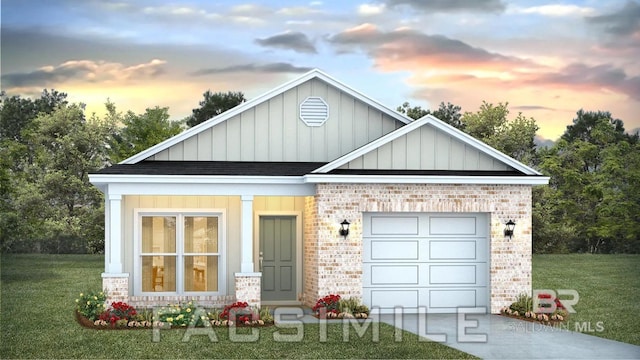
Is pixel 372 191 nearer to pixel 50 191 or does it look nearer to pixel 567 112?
pixel 50 191

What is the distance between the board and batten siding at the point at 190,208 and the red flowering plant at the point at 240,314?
101 inches

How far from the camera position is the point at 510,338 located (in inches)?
650

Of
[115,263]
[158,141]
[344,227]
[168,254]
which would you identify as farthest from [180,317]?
[158,141]

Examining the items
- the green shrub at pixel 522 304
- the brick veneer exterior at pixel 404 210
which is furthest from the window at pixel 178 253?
the green shrub at pixel 522 304

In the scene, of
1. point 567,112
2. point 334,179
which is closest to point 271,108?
point 334,179

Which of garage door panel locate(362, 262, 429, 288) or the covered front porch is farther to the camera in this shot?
garage door panel locate(362, 262, 429, 288)

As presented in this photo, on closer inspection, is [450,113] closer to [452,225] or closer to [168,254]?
[452,225]

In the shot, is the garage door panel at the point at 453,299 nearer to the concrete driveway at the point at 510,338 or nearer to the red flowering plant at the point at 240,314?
the concrete driveway at the point at 510,338

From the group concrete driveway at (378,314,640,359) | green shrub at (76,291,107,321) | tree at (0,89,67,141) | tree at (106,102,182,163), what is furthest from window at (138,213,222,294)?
tree at (0,89,67,141)

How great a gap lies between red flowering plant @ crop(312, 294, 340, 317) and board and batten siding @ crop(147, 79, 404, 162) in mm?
4434

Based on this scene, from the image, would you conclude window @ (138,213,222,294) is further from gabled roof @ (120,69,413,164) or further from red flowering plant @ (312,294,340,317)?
red flowering plant @ (312,294,340,317)

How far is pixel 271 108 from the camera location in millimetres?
22859

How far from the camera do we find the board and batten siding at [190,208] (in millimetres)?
21422

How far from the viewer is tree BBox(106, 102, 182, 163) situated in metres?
41.9
